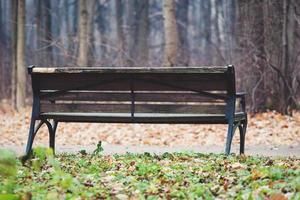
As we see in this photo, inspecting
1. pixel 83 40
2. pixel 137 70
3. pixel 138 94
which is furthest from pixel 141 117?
pixel 83 40

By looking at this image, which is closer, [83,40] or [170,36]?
[170,36]

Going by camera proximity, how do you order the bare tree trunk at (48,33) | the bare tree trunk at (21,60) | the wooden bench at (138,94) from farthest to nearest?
the bare tree trunk at (48,33) < the bare tree trunk at (21,60) < the wooden bench at (138,94)

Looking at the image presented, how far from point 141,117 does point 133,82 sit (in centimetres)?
42

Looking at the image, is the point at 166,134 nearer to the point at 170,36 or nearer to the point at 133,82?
the point at 133,82

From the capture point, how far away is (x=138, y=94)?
25.4ft

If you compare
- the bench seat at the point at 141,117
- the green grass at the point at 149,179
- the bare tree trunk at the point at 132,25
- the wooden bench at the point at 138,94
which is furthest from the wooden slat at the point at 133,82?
the bare tree trunk at the point at 132,25

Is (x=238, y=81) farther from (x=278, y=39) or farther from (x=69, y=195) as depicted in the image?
(x=69, y=195)

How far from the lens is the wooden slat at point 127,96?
300 inches

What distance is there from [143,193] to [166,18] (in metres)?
12.8

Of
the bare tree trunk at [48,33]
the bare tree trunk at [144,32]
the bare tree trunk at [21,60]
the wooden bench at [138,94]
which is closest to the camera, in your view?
the wooden bench at [138,94]

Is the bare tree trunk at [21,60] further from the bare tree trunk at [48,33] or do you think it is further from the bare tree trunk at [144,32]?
the bare tree trunk at [144,32]

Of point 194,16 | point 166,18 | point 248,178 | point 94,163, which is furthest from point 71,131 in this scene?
point 194,16

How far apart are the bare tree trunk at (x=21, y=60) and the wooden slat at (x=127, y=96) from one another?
1203 centimetres

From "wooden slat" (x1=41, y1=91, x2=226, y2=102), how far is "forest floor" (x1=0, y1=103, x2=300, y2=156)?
2.86 m
